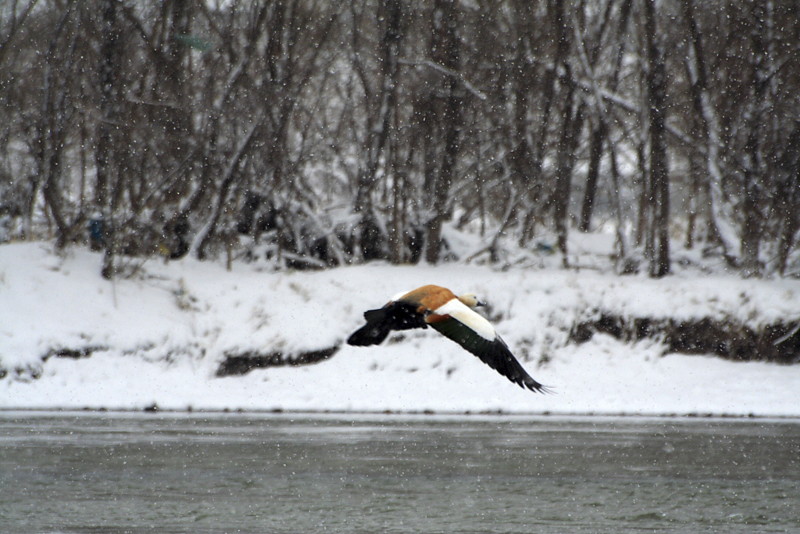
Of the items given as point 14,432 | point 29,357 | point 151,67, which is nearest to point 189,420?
point 14,432

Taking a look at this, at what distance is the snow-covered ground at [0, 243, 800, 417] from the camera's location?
18.3 meters

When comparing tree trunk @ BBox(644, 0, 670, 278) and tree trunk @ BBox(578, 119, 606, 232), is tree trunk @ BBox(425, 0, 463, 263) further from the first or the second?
tree trunk @ BBox(644, 0, 670, 278)

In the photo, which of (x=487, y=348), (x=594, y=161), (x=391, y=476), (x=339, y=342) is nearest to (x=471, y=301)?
(x=487, y=348)

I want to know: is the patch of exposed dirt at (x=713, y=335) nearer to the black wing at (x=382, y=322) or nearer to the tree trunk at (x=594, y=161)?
the tree trunk at (x=594, y=161)

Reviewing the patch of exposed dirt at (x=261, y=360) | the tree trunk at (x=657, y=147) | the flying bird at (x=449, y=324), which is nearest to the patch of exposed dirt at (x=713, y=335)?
the tree trunk at (x=657, y=147)

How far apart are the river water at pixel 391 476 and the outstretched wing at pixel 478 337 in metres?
1.16

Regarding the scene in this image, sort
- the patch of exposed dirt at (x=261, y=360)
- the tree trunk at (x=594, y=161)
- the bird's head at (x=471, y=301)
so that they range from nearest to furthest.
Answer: the bird's head at (x=471, y=301) → the patch of exposed dirt at (x=261, y=360) → the tree trunk at (x=594, y=161)

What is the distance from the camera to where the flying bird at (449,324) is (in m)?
9.02

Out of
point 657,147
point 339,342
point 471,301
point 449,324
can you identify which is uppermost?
point 657,147

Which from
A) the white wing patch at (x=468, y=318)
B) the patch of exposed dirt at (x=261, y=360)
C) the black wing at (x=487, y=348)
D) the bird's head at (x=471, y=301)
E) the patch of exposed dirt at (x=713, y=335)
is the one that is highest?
the bird's head at (x=471, y=301)

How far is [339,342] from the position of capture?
20.0 meters

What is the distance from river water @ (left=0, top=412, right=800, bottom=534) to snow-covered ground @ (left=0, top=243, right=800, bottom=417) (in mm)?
2282

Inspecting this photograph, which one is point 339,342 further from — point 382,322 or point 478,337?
point 478,337

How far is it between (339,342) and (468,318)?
11.0 metres
